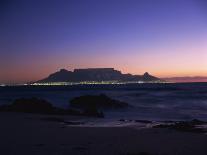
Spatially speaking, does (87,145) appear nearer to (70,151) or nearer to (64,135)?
(70,151)

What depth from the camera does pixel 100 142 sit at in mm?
10562

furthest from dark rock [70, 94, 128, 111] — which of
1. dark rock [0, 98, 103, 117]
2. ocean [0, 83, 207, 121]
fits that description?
dark rock [0, 98, 103, 117]

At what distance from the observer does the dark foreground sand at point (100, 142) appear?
29.2ft

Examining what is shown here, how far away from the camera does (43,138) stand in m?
11.3

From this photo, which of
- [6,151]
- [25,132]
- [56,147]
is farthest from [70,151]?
[25,132]

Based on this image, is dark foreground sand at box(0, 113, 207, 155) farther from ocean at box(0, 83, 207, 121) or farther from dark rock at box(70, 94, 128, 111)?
dark rock at box(70, 94, 128, 111)

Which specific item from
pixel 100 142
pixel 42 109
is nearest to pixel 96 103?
pixel 42 109

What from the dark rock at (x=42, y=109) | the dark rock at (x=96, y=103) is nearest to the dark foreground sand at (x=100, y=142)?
the dark rock at (x=42, y=109)

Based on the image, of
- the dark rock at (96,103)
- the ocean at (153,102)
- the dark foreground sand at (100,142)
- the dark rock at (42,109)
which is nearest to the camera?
the dark foreground sand at (100,142)

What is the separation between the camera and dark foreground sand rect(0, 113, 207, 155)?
29.2ft

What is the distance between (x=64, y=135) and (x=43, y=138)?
96 cm

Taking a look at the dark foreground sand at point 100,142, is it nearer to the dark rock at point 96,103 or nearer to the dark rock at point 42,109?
the dark rock at point 42,109

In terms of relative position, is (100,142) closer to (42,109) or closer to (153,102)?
(42,109)

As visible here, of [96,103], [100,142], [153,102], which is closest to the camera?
[100,142]
